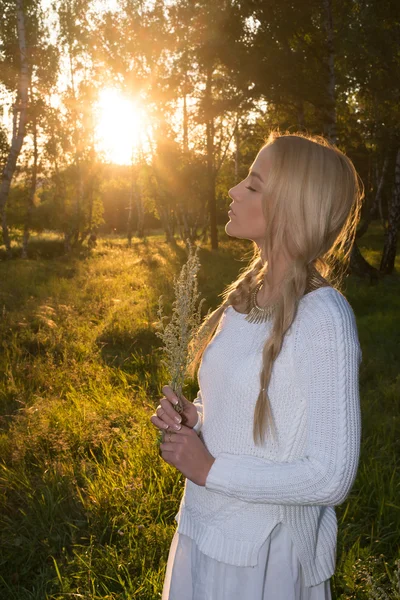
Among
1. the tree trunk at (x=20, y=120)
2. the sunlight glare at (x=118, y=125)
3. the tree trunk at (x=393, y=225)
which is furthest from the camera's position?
the sunlight glare at (x=118, y=125)

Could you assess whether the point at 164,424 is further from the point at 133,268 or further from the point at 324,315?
the point at 133,268

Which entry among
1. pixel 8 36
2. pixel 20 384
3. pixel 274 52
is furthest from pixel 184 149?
pixel 20 384

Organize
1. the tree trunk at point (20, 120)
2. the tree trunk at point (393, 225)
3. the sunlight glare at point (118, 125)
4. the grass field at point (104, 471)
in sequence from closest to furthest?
the grass field at point (104, 471), the tree trunk at point (20, 120), the tree trunk at point (393, 225), the sunlight glare at point (118, 125)

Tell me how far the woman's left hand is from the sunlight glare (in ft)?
87.1

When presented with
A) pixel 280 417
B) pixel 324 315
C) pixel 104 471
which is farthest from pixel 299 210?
pixel 104 471

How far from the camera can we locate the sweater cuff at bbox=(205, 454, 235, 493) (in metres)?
1.74

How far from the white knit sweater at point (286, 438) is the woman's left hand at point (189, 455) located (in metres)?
0.05

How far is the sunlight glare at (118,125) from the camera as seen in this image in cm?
2691

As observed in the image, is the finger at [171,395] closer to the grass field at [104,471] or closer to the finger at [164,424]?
the finger at [164,424]

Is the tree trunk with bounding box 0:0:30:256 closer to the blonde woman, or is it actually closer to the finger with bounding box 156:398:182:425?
the blonde woman

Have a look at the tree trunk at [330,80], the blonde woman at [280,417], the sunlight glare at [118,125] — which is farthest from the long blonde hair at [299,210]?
the sunlight glare at [118,125]

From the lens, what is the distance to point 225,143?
29000 mm

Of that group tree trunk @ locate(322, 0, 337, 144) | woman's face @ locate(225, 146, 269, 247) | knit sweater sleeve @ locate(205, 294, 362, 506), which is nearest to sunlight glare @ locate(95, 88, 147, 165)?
tree trunk @ locate(322, 0, 337, 144)

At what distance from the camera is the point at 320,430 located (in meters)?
1.61
